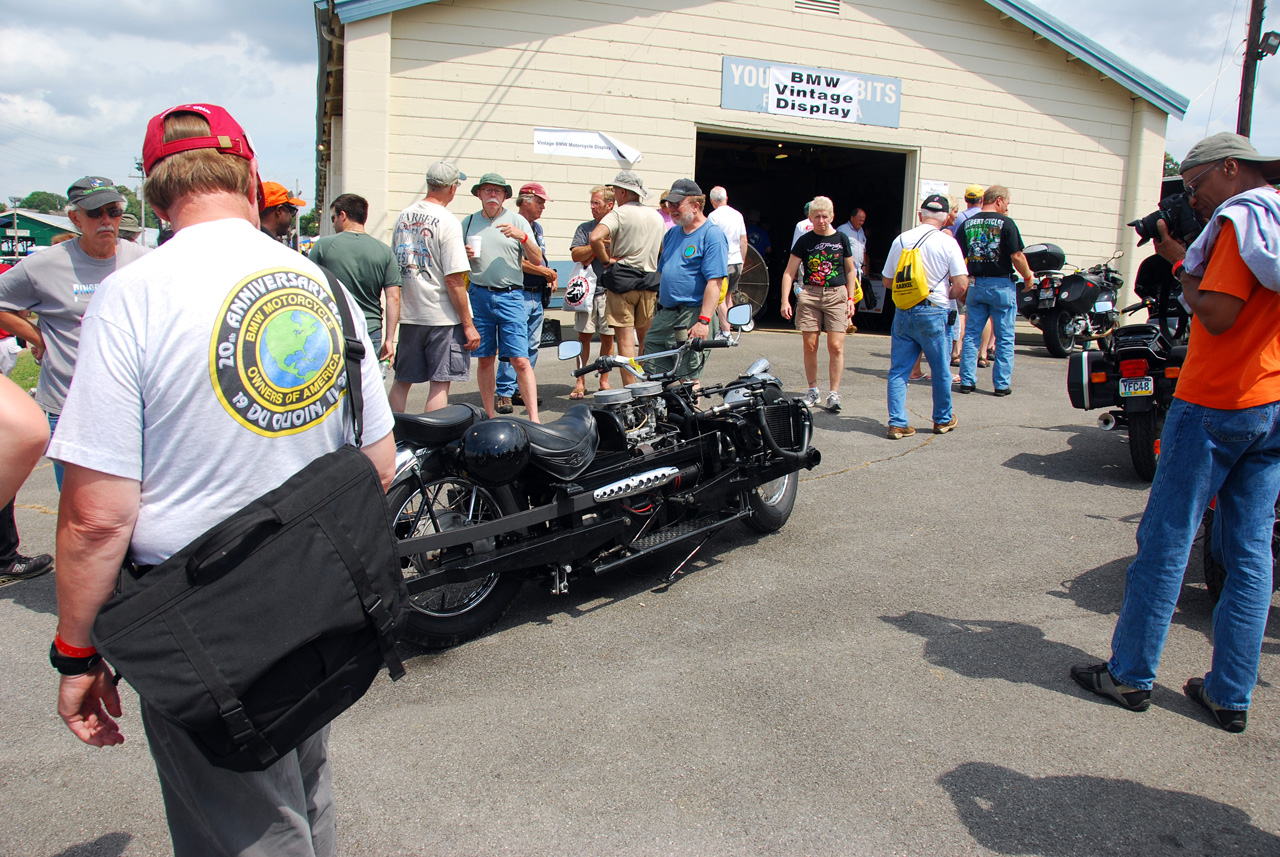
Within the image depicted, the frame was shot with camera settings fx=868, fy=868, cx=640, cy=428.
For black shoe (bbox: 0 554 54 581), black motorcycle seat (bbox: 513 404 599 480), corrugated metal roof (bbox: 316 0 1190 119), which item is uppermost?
corrugated metal roof (bbox: 316 0 1190 119)

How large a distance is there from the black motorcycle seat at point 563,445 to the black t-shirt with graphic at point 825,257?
14.2 ft

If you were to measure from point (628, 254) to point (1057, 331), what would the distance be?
7.66 meters

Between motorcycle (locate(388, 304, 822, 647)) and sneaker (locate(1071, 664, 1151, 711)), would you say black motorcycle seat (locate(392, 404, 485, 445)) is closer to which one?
motorcycle (locate(388, 304, 822, 647))

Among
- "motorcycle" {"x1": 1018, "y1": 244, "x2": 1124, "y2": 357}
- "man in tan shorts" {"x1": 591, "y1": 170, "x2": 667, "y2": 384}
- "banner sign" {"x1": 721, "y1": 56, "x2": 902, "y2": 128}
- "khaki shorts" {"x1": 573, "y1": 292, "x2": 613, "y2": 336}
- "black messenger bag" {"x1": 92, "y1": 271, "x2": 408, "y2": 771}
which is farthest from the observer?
"banner sign" {"x1": 721, "y1": 56, "x2": 902, "y2": 128}

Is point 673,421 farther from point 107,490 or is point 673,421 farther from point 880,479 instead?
point 107,490

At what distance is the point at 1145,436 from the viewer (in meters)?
6.06

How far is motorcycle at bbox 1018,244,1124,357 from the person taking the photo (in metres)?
11.1

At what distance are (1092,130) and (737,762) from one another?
14813 mm

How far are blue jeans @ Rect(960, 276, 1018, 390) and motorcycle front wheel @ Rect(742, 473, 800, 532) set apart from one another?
15.5 ft

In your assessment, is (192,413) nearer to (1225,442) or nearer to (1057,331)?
(1225,442)

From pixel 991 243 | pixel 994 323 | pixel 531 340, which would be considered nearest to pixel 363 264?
pixel 531 340

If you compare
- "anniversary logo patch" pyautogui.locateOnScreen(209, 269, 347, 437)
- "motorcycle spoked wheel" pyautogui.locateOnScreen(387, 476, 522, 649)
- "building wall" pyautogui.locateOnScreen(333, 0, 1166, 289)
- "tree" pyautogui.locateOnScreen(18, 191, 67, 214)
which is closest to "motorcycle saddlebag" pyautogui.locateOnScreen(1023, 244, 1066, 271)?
"building wall" pyautogui.locateOnScreen(333, 0, 1166, 289)

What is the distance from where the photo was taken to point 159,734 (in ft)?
5.61

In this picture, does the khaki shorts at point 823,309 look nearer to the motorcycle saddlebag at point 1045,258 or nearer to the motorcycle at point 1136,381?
the motorcycle at point 1136,381
